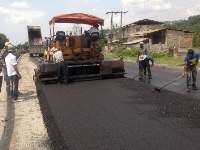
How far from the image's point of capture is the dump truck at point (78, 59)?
16.9 m

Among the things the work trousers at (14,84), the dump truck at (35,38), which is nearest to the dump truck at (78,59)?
the work trousers at (14,84)

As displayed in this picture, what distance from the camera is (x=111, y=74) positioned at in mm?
17750

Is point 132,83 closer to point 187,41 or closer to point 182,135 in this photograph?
point 182,135

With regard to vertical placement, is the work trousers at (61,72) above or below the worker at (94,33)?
below

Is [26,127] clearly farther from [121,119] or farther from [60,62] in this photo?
[60,62]

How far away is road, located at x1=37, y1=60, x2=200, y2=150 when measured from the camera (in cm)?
677

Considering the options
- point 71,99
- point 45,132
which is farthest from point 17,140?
point 71,99

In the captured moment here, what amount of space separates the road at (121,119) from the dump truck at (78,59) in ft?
9.49

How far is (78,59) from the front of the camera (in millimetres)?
17969

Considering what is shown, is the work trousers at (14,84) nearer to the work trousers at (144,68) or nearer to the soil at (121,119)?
the soil at (121,119)

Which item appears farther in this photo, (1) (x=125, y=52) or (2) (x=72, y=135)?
(1) (x=125, y=52)

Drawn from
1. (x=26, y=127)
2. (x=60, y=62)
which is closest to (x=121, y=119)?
(x=26, y=127)

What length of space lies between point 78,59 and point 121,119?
9.51 meters

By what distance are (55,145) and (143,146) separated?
4.83ft
